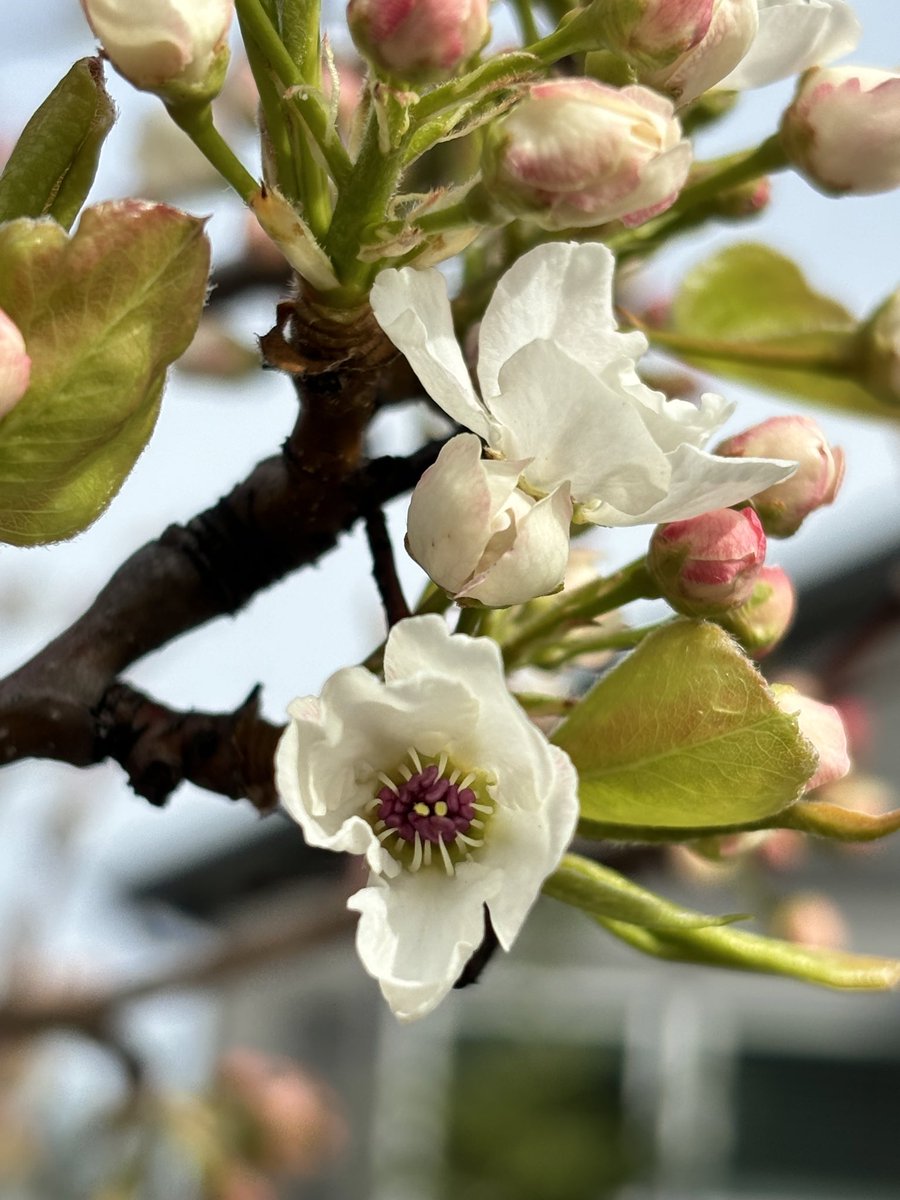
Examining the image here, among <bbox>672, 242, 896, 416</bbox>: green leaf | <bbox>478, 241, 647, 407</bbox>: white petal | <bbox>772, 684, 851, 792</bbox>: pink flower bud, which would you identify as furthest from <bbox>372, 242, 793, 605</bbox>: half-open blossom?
<bbox>672, 242, 896, 416</bbox>: green leaf

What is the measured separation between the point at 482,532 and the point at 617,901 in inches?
6.1

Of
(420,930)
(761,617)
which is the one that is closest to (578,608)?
(761,617)

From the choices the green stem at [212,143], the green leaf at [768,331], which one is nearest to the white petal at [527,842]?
the green stem at [212,143]

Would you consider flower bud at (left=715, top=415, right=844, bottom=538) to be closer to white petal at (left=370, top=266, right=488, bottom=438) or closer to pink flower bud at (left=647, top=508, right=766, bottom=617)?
pink flower bud at (left=647, top=508, right=766, bottom=617)

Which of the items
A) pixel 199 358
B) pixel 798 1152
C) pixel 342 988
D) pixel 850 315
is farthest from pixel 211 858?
pixel 850 315

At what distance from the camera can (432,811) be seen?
20.0 inches

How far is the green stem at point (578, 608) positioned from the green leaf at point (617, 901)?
112mm

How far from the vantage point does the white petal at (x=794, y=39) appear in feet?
1.86

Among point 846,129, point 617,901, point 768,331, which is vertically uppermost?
point 846,129

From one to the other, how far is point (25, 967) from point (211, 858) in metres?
→ 4.71

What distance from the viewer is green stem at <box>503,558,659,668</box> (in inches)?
23.0

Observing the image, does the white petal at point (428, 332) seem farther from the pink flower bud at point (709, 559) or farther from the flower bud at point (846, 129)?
the flower bud at point (846, 129)

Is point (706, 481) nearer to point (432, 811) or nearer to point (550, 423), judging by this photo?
point (550, 423)

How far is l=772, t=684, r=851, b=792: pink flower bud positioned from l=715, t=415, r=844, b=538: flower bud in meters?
0.07
